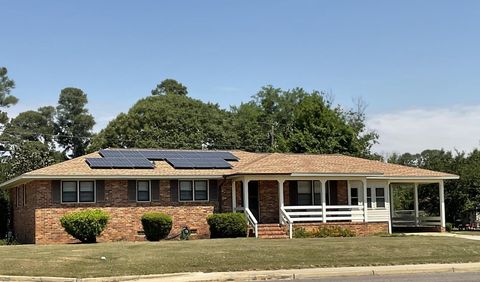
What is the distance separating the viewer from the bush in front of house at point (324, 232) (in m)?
33.0

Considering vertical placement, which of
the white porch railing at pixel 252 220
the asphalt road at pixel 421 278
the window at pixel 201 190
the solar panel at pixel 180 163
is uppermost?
the solar panel at pixel 180 163

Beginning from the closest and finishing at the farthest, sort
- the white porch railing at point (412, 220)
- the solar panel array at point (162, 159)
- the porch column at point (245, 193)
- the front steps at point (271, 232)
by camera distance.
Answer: the front steps at point (271, 232)
the porch column at point (245, 193)
the solar panel array at point (162, 159)
the white porch railing at point (412, 220)

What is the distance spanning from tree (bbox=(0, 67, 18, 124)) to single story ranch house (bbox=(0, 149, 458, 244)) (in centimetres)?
4948

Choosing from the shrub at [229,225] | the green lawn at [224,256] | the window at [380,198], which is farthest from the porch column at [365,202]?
the green lawn at [224,256]

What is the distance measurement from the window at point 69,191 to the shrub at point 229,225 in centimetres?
670

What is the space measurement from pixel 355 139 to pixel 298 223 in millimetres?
26902

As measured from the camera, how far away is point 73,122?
93.9 meters

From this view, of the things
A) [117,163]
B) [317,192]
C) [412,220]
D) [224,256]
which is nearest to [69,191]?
[117,163]

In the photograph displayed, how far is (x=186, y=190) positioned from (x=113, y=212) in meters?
3.87

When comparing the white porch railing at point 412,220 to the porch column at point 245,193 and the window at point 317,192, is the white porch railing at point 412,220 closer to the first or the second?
the window at point 317,192

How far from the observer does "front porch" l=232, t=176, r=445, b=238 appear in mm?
34000

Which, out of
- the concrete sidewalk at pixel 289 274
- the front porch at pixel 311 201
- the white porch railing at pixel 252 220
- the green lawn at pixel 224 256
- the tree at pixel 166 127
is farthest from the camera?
the tree at pixel 166 127

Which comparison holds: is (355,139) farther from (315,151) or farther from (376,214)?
(376,214)

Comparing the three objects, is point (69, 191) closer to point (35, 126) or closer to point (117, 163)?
point (117, 163)
